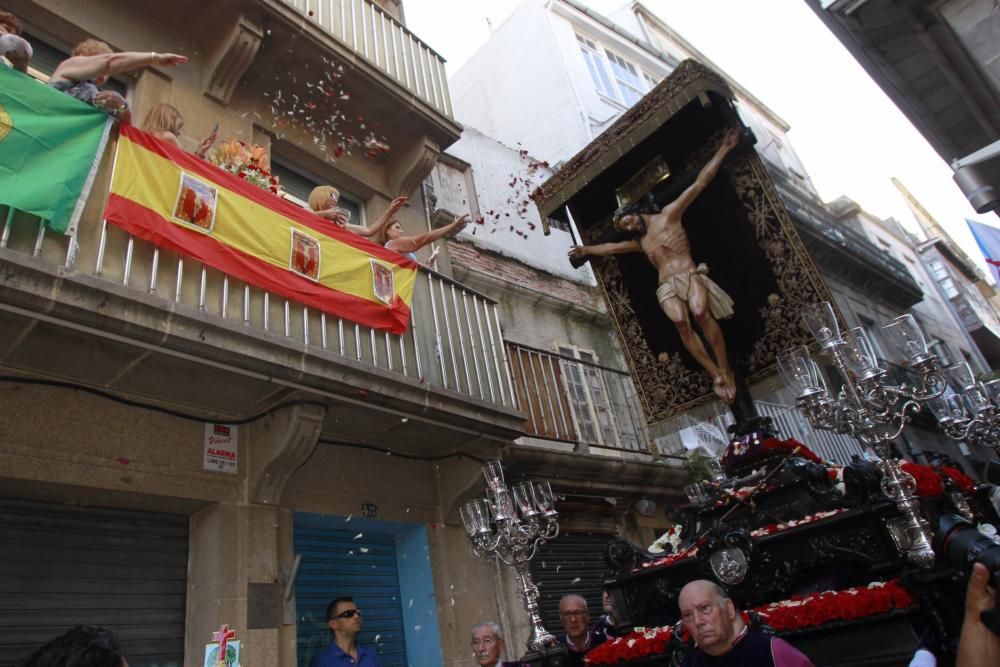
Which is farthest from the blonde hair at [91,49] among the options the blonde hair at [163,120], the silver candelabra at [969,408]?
the silver candelabra at [969,408]

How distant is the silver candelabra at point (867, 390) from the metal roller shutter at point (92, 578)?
5.01 m

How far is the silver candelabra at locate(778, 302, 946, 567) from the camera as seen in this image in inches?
154

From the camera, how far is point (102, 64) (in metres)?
5.01

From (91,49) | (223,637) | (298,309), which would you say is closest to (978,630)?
(223,637)

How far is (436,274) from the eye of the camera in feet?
Result: 23.9

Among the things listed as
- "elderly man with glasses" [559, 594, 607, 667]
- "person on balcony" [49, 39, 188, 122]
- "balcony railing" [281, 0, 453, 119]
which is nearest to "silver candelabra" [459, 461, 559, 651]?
"elderly man with glasses" [559, 594, 607, 667]

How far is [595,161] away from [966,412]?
423 centimetres

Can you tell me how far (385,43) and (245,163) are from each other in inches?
139

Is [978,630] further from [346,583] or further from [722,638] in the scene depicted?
[346,583]

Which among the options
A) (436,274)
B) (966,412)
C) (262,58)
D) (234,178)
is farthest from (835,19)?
(262,58)

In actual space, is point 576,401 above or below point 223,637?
above

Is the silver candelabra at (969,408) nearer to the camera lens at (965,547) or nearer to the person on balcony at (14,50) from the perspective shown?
the camera lens at (965,547)

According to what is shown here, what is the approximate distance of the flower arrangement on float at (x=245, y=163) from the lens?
6.25 metres

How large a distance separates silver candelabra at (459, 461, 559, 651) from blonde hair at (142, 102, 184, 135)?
13.6 ft
